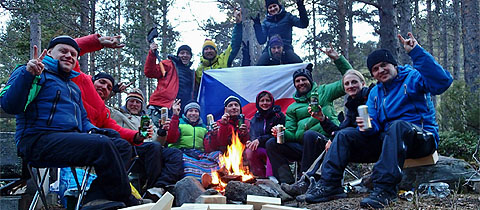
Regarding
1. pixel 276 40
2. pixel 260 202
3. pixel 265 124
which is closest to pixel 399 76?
pixel 260 202

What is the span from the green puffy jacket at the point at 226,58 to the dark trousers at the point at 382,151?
4.01 meters

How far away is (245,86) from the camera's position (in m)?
6.89

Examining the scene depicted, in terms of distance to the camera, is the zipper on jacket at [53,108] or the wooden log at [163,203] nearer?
the wooden log at [163,203]

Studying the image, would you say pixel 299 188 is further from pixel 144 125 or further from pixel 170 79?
pixel 170 79

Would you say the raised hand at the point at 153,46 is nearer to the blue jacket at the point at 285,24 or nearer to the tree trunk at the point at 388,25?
the blue jacket at the point at 285,24

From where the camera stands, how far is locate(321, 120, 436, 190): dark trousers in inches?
123

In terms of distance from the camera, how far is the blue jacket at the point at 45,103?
274 centimetres

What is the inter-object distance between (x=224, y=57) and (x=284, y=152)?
10.4ft

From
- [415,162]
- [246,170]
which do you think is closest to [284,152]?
[246,170]

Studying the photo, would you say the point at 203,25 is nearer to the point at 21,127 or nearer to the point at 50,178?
the point at 50,178

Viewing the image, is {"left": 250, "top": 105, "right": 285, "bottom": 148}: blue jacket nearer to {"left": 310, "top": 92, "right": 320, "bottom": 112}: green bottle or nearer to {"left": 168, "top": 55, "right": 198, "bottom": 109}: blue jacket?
{"left": 310, "top": 92, "right": 320, "bottom": 112}: green bottle

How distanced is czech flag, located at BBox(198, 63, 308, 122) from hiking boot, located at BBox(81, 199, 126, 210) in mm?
3832

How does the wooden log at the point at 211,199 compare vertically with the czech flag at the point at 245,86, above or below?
below

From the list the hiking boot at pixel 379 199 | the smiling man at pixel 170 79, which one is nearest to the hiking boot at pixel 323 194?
the hiking boot at pixel 379 199
